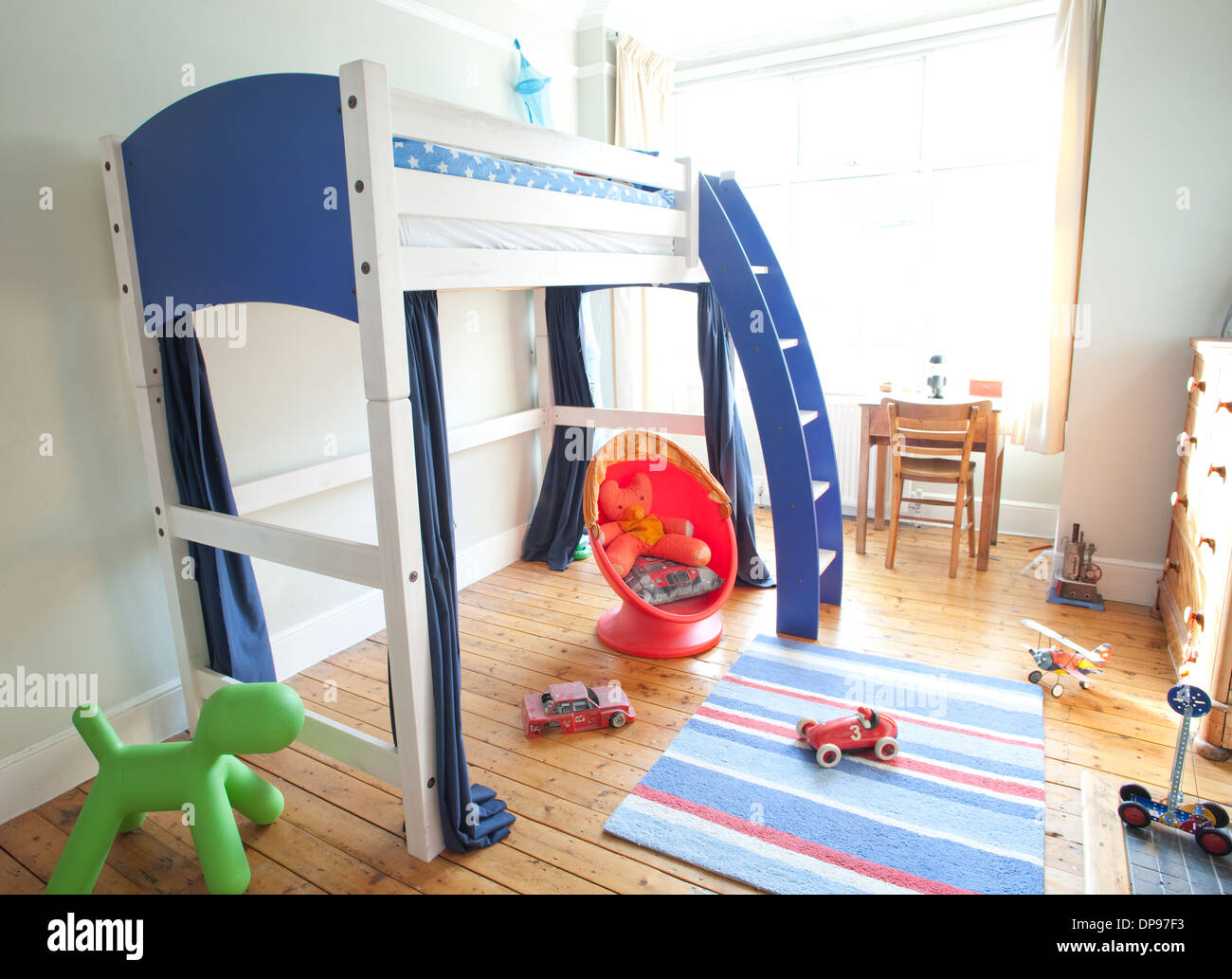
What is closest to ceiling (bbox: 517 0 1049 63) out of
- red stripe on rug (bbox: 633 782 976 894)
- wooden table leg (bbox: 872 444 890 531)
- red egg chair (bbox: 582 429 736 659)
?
wooden table leg (bbox: 872 444 890 531)

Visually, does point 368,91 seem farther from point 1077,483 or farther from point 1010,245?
point 1010,245

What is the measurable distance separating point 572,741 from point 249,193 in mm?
1697

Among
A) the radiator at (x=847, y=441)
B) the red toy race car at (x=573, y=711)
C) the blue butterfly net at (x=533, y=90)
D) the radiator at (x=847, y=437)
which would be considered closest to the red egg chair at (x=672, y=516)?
the red toy race car at (x=573, y=711)

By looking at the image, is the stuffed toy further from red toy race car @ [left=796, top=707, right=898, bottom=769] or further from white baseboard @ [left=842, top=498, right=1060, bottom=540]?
white baseboard @ [left=842, top=498, right=1060, bottom=540]

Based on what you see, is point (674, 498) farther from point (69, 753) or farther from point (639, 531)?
point (69, 753)

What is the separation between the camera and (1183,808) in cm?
182

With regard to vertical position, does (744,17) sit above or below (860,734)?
above

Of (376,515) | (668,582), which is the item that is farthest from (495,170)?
(668,582)

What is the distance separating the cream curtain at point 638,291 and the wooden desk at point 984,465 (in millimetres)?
1180

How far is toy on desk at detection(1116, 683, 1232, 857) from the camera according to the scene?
173cm

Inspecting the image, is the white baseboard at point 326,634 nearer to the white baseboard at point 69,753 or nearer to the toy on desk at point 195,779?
the white baseboard at point 69,753

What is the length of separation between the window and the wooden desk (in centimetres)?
46

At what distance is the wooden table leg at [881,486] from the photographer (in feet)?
12.7
